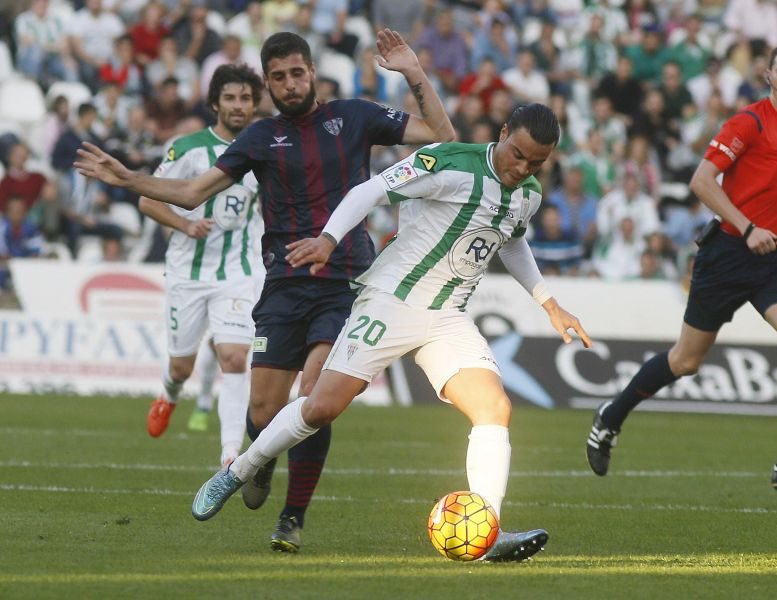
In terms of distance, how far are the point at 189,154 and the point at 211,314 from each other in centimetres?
116

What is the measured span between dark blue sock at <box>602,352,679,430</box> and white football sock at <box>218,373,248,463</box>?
2327 millimetres

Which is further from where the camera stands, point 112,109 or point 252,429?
point 112,109

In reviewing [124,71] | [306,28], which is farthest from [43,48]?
[306,28]

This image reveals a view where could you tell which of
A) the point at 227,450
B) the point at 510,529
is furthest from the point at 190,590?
the point at 227,450

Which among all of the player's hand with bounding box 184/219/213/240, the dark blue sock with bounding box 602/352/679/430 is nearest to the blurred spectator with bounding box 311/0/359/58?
the player's hand with bounding box 184/219/213/240

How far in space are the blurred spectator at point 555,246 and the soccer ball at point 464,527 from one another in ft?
43.3

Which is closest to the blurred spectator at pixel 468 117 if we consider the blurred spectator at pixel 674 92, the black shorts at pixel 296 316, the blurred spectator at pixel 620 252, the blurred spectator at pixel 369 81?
the blurred spectator at pixel 369 81

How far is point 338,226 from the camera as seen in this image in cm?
668

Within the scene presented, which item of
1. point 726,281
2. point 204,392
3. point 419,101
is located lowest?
point 204,392

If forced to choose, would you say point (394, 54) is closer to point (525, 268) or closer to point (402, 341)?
point (525, 268)

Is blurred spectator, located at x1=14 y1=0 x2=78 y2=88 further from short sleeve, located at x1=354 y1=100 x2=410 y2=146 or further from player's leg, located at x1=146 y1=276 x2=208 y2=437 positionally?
short sleeve, located at x1=354 y1=100 x2=410 y2=146

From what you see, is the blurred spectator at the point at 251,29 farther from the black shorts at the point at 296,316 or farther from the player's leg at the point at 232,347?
the black shorts at the point at 296,316

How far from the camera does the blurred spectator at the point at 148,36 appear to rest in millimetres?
22094

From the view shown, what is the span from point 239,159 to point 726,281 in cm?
308
